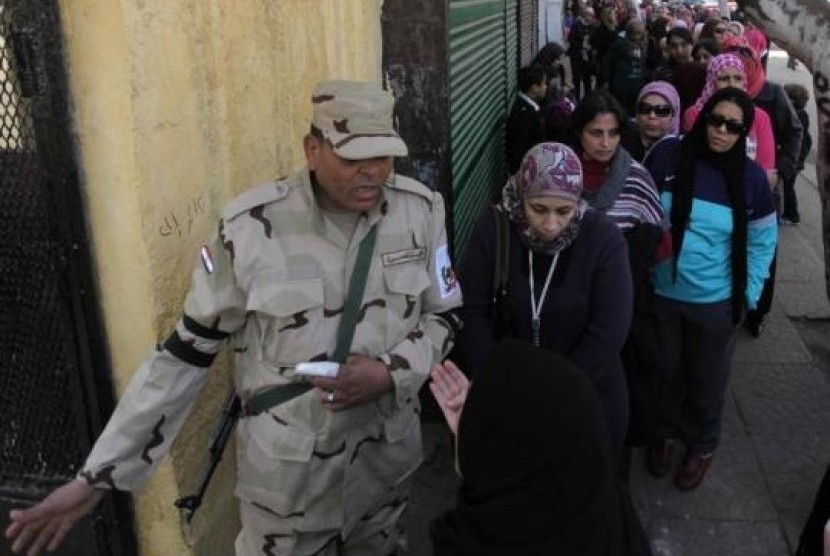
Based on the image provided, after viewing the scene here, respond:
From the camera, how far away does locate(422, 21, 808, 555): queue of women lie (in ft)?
5.24

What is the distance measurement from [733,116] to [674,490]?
5.70ft

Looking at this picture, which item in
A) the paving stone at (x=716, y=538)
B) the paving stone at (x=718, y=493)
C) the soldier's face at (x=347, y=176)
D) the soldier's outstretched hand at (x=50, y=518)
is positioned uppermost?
the soldier's face at (x=347, y=176)

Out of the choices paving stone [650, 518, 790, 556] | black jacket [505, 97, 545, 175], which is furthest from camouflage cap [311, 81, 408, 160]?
black jacket [505, 97, 545, 175]

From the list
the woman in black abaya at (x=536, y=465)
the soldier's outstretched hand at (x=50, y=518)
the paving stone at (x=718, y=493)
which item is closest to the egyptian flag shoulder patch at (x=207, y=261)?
the soldier's outstretched hand at (x=50, y=518)

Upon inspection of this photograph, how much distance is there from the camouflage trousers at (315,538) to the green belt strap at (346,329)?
374 millimetres

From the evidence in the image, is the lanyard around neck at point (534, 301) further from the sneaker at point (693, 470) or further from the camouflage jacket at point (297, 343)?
the sneaker at point (693, 470)

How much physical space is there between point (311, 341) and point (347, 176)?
44cm

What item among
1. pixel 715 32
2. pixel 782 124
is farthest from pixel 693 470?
pixel 715 32

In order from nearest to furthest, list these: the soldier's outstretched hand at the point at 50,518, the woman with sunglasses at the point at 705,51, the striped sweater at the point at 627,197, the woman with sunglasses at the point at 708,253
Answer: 1. the soldier's outstretched hand at the point at 50,518
2. the striped sweater at the point at 627,197
3. the woman with sunglasses at the point at 708,253
4. the woman with sunglasses at the point at 705,51

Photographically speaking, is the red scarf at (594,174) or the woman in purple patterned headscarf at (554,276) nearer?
the woman in purple patterned headscarf at (554,276)

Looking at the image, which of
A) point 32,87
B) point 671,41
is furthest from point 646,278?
point 671,41

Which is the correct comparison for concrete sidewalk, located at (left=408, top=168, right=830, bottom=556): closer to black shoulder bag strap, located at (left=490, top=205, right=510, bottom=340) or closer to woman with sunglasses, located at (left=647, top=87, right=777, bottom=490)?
woman with sunglasses, located at (left=647, top=87, right=777, bottom=490)

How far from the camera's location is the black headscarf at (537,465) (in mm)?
1574

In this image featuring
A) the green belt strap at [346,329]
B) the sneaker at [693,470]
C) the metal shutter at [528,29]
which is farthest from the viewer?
the metal shutter at [528,29]
